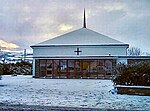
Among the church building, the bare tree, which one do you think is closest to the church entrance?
the church building

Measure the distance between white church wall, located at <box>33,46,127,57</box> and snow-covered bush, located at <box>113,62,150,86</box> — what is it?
56.4ft

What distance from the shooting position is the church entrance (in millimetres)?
31055

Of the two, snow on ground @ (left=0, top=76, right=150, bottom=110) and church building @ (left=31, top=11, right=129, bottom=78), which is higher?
church building @ (left=31, top=11, right=129, bottom=78)

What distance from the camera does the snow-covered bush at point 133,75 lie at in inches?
541

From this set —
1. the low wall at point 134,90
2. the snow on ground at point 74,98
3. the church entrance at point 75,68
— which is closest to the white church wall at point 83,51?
the church entrance at point 75,68

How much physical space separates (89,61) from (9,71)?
1157 centimetres

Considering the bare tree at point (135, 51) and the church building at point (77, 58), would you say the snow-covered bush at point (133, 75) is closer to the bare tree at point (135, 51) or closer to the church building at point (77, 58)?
the church building at point (77, 58)

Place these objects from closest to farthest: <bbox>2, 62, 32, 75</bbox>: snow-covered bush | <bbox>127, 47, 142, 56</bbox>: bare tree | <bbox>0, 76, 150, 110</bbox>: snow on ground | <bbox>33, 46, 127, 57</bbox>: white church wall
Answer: <bbox>0, 76, 150, 110</bbox>: snow on ground, <bbox>33, 46, 127, 57</bbox>: white church wall, <bbox>2, 62, 32, 75</bbox>: snow-covered bush, <bbox>127, 47, 142, 56</bbox>: bare tree

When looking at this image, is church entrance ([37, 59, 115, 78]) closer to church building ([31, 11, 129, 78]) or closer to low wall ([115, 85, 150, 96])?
church building ([31, 11, 129, 78])

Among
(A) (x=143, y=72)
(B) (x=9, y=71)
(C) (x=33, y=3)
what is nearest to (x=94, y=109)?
(A) (x=143, y=72)

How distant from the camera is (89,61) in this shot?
31.4m

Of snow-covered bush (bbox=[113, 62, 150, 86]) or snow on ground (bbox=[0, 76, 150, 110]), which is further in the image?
snow-covered bush (bbox=[113, 62, 150, 86])

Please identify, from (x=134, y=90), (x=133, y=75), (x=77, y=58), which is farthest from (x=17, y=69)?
(x=134, y=90)

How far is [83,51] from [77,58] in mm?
1369
